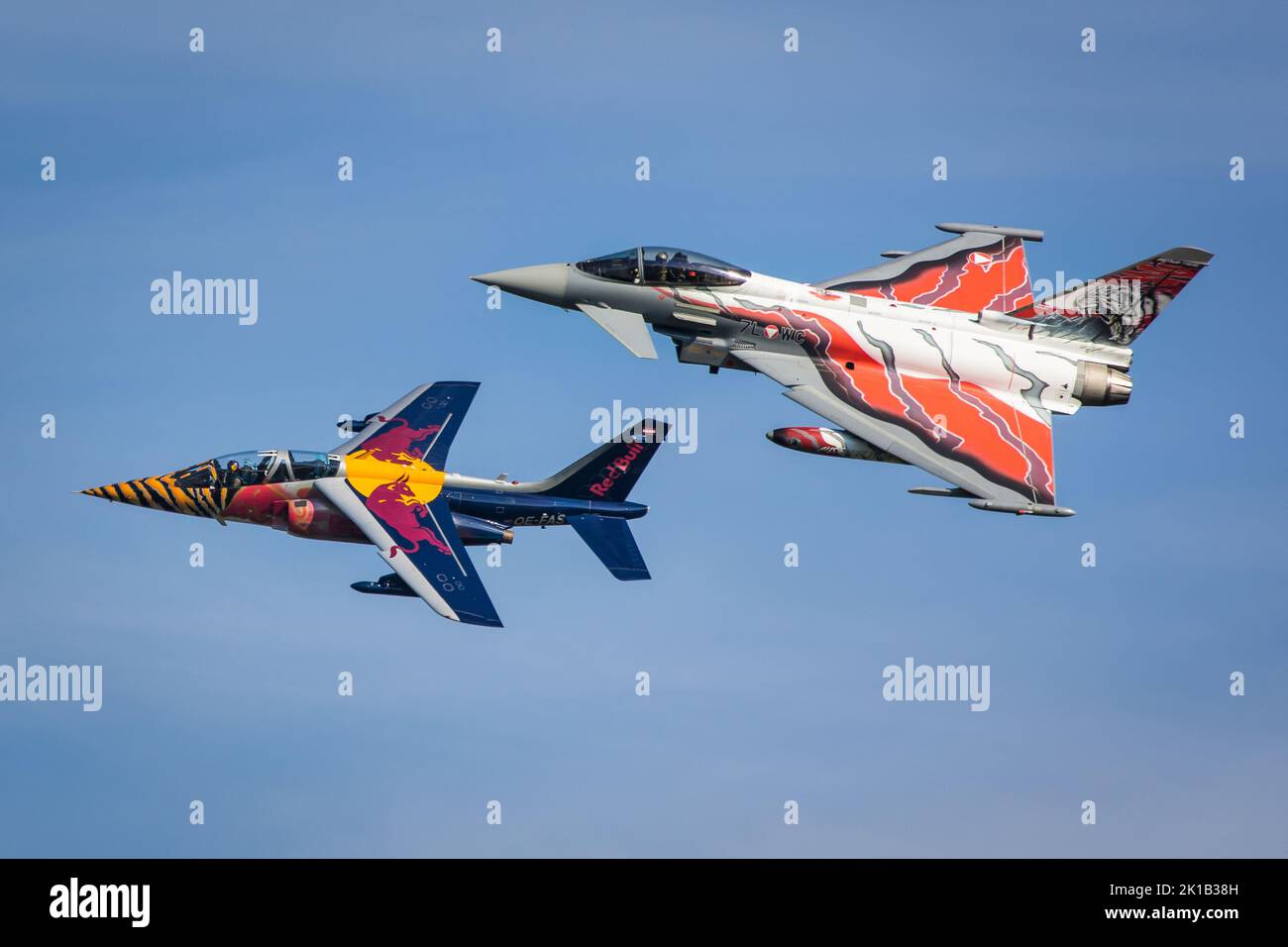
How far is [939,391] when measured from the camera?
56.8 m

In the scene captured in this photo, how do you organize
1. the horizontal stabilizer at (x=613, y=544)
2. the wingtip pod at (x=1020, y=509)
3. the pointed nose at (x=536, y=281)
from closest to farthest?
1. the wingtip pod at (x=1020, y=509)
2. the pointed nose at (x=536, y=281)
3. the horizontal stabilizer at (x=613, y=544)

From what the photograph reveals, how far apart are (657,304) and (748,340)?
91.1 inches

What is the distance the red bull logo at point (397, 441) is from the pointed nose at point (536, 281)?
419 centimetres

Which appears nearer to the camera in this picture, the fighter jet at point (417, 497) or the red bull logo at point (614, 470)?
the fighter jet at point (417, 497)

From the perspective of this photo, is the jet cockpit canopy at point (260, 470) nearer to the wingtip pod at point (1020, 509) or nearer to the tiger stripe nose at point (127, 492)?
the tiger stripe nose at point (127, 492)

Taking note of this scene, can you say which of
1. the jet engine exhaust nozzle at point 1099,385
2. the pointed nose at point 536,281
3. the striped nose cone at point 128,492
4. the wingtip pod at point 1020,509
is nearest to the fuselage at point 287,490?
the striped nose cone at point 128,492

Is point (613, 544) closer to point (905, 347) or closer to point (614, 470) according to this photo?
Result: point (614, 470)

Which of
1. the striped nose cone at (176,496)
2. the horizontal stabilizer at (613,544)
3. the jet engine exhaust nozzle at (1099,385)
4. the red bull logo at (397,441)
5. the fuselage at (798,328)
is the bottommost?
the horizontal stabilizer at (613,544)

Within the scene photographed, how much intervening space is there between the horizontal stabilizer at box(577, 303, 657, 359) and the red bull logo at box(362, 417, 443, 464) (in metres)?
4.97

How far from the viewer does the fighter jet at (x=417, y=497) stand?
55438 millimetres
